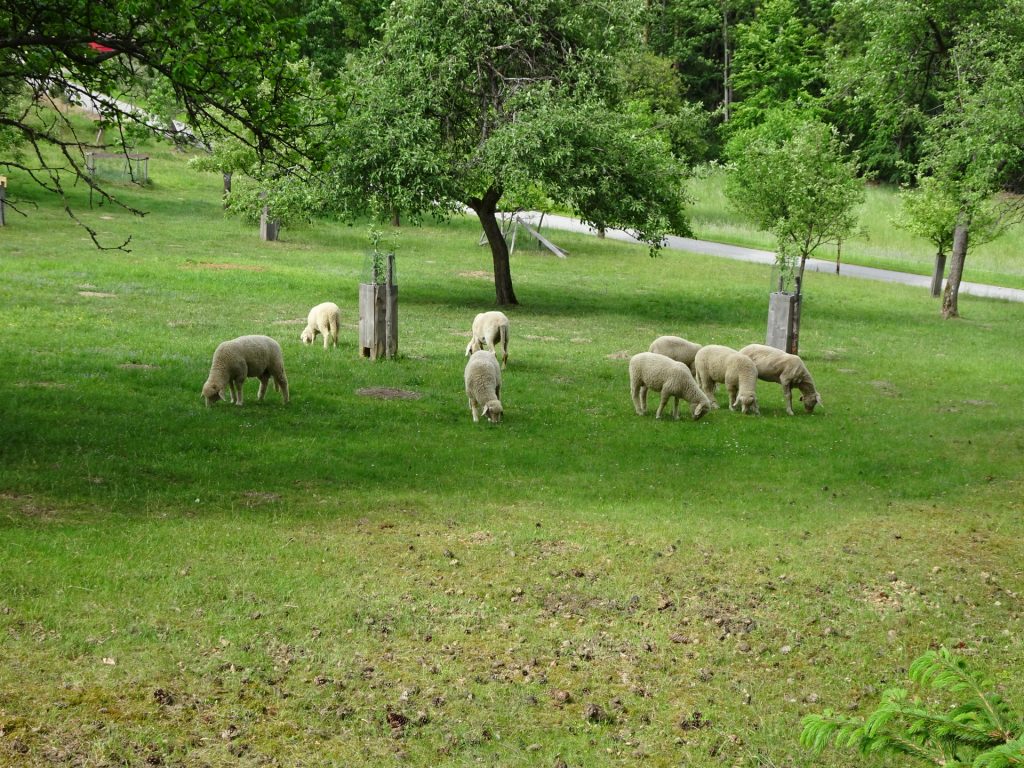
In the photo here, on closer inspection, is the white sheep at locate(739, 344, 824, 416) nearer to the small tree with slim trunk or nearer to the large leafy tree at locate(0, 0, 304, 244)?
the large leafy tree at locate(0, 0, 304, 244)

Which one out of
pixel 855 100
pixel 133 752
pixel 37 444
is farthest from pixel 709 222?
pixel 133 752

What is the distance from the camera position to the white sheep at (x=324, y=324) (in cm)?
2309

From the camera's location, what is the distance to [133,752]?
6516mm

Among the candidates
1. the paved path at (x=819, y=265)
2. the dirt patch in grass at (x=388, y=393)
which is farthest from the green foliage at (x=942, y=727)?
the paved path at (x=819, y=265)

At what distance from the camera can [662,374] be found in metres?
18.5

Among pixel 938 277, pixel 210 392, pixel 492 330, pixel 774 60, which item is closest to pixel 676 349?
pixel 492 330

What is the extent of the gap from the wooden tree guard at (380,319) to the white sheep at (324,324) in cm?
111

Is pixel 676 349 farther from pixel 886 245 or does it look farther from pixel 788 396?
pixel 886 245

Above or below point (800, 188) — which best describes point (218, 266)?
below

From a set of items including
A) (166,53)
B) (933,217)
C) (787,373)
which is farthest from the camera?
(933,217)

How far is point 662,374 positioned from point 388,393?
5.16 meters

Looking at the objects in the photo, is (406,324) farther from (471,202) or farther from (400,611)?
(400,611)

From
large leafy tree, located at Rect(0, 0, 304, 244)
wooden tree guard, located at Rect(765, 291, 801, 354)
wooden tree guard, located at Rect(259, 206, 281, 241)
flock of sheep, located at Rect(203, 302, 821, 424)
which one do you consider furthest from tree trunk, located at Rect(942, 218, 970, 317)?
large leafy tree, located at Rect(0, 0, 304, 244)

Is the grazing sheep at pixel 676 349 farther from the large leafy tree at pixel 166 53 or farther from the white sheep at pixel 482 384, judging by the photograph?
the large leafy tree at pixel 166 53
